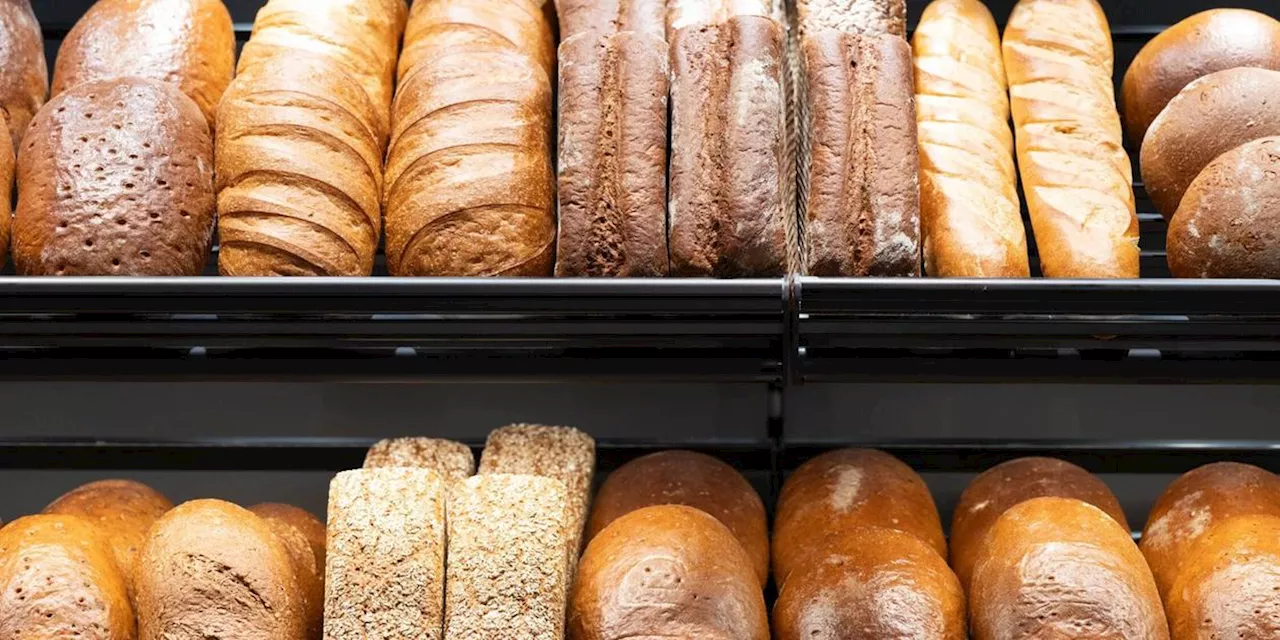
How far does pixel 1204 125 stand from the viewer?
5.82ft

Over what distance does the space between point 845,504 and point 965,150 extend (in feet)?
1.71

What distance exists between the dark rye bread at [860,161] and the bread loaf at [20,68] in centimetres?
115

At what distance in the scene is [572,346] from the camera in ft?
5.67

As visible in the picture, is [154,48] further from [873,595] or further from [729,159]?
[873,595]

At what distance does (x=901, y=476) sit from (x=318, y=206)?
913mm

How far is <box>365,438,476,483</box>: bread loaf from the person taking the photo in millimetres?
1808

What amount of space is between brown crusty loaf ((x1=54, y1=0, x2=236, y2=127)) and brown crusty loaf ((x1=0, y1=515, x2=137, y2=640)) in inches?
25.4

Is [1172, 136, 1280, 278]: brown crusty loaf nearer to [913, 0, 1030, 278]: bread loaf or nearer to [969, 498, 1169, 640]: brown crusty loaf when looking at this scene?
[913, 0, 1030, 278]: bread loaf

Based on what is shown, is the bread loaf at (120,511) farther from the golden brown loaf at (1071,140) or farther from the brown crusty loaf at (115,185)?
the golden brown loaf at (1071,140)

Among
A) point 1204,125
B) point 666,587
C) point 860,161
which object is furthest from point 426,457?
point 1204,125

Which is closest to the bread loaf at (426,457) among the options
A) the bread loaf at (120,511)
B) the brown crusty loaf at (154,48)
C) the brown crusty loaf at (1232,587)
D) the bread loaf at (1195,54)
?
the bread loaf at (120,511)

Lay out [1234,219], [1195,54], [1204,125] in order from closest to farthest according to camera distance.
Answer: [1234,219], [1204,125], [1195,54]

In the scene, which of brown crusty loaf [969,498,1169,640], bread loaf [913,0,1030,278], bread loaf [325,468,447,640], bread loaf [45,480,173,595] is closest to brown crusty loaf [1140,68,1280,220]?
bread loaf [913,0,1030,278]

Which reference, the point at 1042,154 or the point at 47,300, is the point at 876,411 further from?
the point at 47,300
